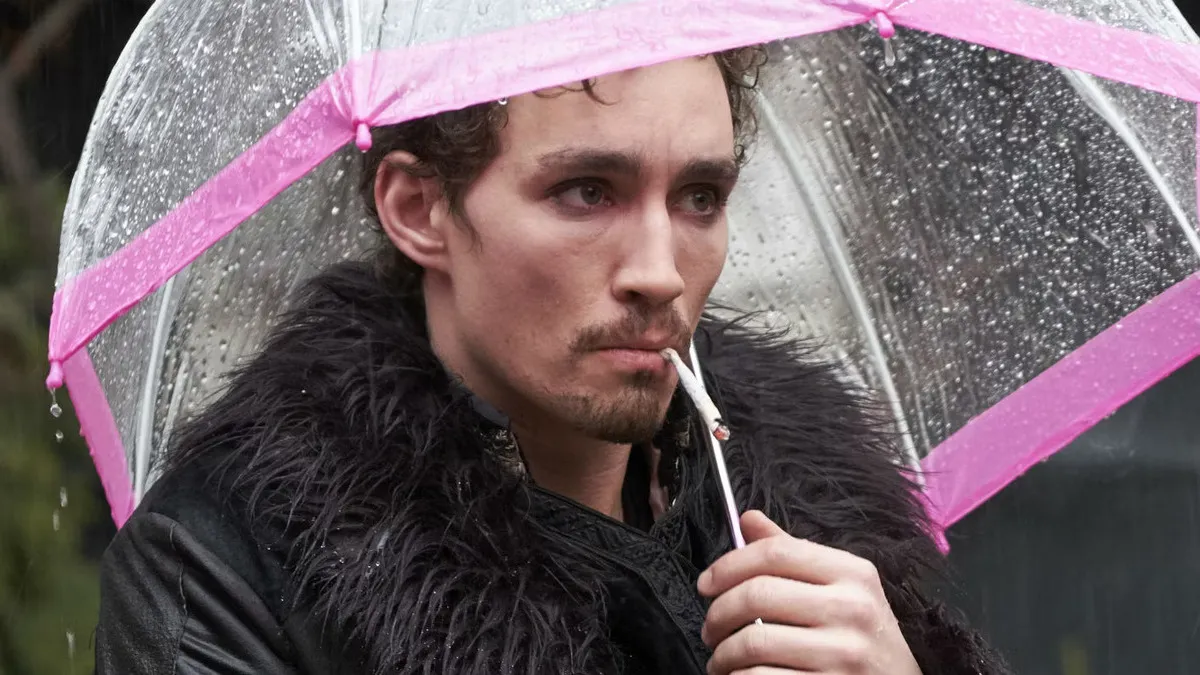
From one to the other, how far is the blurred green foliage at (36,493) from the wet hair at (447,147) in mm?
1781

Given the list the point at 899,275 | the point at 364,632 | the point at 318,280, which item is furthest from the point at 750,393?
the point at 364,632

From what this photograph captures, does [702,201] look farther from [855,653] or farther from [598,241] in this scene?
[855,653]

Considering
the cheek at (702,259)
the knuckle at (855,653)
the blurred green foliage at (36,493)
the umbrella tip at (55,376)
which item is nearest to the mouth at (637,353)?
the cheek at (702,259)

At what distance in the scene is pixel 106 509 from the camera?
403 centimetres

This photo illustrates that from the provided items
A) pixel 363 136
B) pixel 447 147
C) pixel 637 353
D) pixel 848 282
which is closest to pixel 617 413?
pixel 637 353

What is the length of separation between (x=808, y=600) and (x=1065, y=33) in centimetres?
73

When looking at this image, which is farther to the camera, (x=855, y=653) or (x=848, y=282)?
(x=848, y=282)

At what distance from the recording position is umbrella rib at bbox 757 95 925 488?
275 cm

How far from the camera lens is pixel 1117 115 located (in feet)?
8.23

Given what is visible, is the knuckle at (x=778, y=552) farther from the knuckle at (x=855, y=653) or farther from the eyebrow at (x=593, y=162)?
the eyebrow at (x=593, y=162)

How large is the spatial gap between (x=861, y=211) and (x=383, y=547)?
1119 mm

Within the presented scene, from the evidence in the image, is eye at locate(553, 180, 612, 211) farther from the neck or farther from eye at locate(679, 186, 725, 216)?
the neck

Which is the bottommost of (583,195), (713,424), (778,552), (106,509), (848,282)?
(106,509)

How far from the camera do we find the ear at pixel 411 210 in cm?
226
